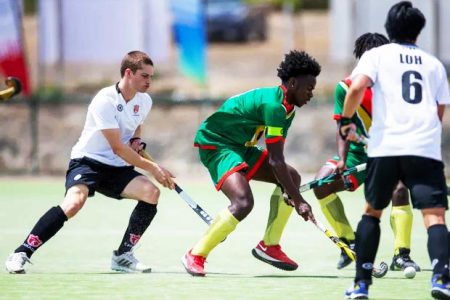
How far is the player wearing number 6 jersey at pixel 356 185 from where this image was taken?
8891 mm

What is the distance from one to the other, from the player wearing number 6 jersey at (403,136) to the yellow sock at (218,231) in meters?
1.58

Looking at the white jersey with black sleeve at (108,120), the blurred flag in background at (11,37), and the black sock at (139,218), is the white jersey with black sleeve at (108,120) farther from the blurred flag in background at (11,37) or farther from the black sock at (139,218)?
the blurred flag in background at (11,37)

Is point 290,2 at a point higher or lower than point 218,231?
lower

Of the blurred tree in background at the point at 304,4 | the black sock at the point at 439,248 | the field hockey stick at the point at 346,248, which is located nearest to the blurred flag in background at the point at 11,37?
the field hockey stick at the point at 346,248

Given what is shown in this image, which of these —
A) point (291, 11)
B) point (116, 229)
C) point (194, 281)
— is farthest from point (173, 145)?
point (291, 11)

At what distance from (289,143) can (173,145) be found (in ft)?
7.15

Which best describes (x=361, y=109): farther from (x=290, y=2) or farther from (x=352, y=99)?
(x=290, y=2)

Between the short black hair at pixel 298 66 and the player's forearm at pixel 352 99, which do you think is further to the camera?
the short black hair at pixel 298 66

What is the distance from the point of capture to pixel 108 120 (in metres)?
8.66

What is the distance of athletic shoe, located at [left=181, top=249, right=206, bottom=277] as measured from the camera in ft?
27.9

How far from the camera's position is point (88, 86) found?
27.8m

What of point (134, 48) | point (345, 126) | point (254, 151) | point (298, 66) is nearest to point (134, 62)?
point (254, 151)

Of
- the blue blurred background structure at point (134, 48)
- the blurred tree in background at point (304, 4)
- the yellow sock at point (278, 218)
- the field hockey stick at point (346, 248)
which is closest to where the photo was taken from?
the field hockey stick at point (346, 248)

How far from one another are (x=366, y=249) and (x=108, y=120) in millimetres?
2469
